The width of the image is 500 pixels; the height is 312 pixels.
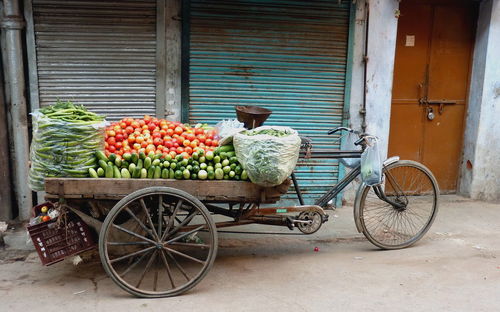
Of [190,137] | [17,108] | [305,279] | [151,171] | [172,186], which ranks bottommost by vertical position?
[305,279]

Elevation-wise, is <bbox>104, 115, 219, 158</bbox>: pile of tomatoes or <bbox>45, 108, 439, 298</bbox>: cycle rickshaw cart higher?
<bbox>104, 115, 219, 158</bbox>: pile of tomatoes

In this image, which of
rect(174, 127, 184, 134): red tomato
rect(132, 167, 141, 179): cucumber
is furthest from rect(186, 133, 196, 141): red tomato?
rect(132, 167, 141, 179): cucumber

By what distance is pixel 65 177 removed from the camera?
3420 mm

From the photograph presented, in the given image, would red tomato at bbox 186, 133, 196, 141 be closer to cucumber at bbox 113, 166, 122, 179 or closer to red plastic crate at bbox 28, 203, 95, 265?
cucumber at bbox 113, 166, 122, 179

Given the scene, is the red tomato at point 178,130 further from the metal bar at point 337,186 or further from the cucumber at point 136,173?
the metal bar at point 337,186

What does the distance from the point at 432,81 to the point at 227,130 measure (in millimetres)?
3797

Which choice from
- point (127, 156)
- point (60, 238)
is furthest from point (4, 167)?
point (127, 156)

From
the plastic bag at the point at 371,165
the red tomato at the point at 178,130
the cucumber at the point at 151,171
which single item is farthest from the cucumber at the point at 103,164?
the plastic bag at the point at 371,165

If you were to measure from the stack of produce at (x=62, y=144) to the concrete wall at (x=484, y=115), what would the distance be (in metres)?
5.18

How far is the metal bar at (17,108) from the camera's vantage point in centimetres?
493

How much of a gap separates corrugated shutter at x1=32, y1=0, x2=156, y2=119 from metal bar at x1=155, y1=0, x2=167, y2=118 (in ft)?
0.16

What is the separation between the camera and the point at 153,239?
3.54 meters

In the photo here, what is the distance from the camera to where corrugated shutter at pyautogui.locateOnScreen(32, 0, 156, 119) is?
5094 millimetres

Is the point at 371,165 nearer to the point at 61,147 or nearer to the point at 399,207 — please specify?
the point at 399,207
